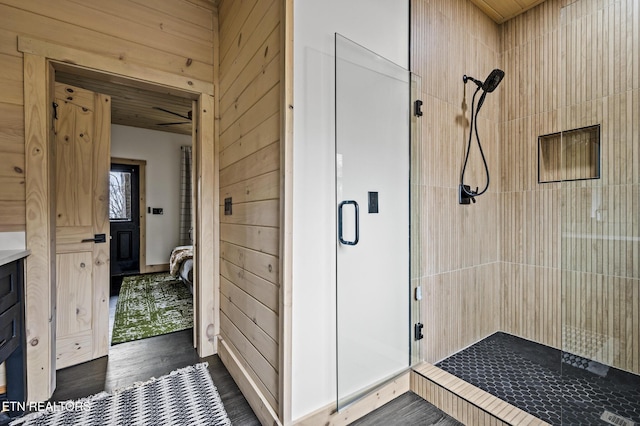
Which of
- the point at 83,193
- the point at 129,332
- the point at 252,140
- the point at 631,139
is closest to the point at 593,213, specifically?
the point at 631,139

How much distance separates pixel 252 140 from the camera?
1.71 metres

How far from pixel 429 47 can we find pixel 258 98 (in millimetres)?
1225

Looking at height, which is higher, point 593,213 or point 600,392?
point 593,213

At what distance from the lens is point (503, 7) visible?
230 cm

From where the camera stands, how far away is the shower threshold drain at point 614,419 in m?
1.40

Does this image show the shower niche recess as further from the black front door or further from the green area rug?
the black front door

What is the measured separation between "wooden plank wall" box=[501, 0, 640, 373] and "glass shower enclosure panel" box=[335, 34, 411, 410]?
99 centimetres

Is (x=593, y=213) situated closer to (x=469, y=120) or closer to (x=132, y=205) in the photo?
(x=469, y=120)

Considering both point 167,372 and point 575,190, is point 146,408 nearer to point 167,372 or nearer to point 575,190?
point 167,372

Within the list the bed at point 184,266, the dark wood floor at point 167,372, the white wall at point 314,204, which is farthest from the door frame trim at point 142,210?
the white wall at point 314,204

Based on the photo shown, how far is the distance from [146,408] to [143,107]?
4.06 m

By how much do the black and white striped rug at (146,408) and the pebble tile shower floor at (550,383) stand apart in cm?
149

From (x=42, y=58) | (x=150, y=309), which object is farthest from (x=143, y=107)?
(x=150, y=309)

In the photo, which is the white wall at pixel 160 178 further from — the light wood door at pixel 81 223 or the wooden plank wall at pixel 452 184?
the wooden plank wall at pixel 452 184
